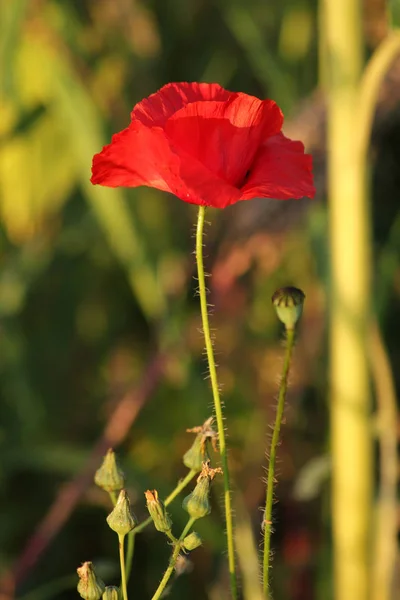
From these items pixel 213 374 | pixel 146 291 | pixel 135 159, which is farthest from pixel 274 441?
pixel 146 291

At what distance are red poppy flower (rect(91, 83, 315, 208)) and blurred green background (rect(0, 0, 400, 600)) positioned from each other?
438mm

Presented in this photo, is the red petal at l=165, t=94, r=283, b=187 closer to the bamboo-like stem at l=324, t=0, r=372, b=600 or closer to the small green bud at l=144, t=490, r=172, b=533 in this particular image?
the small green bud at l=144, t=490, r=172, b=533

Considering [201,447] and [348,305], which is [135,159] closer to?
[201,447]

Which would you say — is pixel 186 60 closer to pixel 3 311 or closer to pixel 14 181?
pixel 14 181

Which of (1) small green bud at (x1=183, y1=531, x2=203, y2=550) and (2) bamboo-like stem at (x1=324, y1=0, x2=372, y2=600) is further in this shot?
(2) bamboo-like stem at (x1=324, y1=0, x2=372, y2=600)

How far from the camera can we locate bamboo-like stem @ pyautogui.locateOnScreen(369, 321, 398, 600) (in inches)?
30.7

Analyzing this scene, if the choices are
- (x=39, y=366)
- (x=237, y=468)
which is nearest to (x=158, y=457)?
(x=237, y=468)

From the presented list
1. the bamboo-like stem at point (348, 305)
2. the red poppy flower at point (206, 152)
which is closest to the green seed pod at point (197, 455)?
the red poppy flower at point (206, 152)

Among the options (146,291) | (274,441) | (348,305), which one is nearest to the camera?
(274,441)

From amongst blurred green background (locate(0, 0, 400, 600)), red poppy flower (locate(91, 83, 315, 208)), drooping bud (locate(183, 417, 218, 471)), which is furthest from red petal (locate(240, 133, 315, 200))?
blurred green background (locate(0, 0, 400, 600))

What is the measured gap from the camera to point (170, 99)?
0.44 meters

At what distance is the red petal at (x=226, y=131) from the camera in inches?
15.9

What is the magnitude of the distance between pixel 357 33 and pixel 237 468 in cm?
61

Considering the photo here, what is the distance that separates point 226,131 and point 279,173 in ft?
0.11
